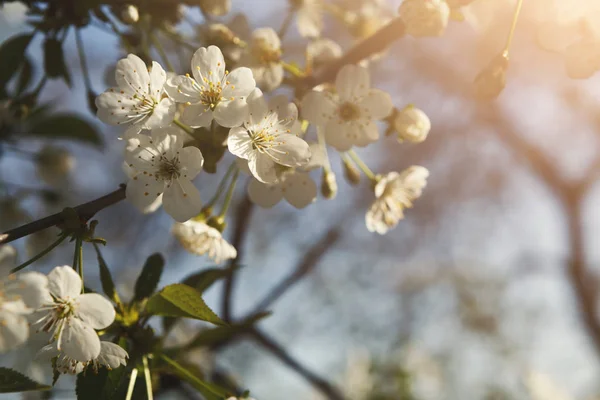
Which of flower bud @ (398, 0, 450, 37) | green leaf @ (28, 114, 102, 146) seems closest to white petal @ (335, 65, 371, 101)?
flower bud @ (398, 0, 450, 37)

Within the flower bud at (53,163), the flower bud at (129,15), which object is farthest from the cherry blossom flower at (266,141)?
the flower bud at (53,163)

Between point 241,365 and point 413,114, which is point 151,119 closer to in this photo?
point 413,114

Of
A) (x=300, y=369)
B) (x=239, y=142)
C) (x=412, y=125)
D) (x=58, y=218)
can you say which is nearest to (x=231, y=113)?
(x=239, y=142)

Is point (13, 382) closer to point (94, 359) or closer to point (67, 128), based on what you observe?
point (94, 359)

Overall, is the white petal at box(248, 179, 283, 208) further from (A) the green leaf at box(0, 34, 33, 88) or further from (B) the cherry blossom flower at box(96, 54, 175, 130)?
(A) the green leaf at box(0, 34, 33, 88)

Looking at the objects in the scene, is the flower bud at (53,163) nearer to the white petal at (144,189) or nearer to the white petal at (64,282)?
the white petal at (144,189)

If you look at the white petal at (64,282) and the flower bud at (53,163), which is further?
the flower bud at (53,163)

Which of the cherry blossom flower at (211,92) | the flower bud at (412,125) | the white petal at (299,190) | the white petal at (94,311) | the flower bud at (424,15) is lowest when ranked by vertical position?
the white petal at (94,311)

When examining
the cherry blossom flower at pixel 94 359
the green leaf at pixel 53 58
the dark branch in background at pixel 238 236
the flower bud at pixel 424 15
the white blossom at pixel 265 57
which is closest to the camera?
the cherry blossom flower at pixel 94 359
